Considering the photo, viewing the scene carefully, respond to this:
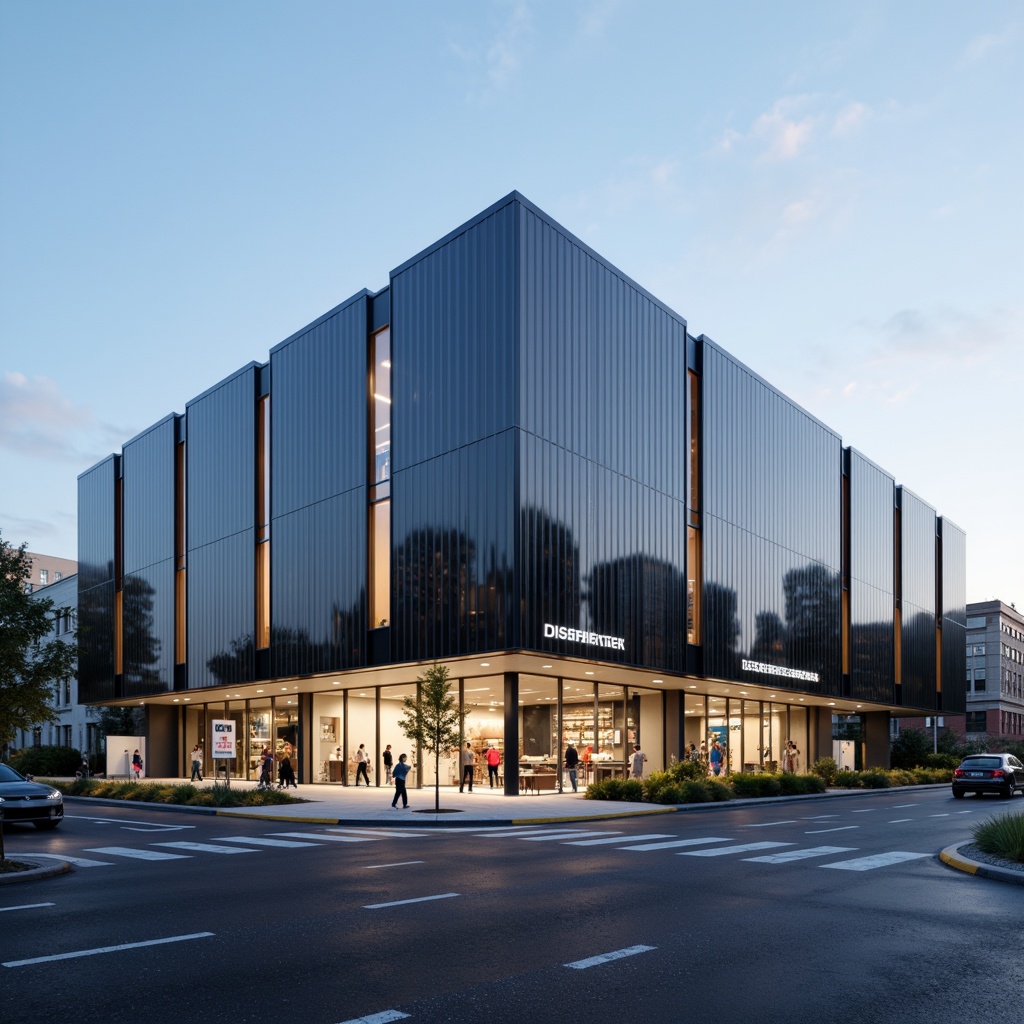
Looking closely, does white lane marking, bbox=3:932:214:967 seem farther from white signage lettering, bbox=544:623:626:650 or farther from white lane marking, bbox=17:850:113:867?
white signage lettering, bbox=544:623:626:650

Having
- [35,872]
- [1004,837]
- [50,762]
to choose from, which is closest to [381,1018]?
[35,872]

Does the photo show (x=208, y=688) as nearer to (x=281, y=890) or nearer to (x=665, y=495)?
(x=665, y=495)

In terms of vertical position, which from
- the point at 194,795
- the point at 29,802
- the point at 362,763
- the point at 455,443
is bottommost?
the point at 362,763

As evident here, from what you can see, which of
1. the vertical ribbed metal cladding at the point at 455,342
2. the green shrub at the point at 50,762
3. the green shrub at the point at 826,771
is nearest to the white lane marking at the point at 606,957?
the vertical ribbed metal cladding at the point at 455,342

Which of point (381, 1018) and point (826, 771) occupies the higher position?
point (381, 1018)

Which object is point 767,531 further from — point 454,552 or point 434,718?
point 434,718

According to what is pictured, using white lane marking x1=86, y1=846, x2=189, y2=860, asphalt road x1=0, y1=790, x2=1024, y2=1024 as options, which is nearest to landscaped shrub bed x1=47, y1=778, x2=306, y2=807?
white lane marking x1=86, y1=846, x2=189, y2=860

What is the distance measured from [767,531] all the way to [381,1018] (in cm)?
4343

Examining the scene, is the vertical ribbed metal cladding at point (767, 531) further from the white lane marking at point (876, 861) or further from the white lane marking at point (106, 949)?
the white lane marking at point (106, 949)

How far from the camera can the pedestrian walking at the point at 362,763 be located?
1594 inches

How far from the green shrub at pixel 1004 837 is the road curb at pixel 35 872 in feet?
43.2

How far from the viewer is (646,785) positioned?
105ft

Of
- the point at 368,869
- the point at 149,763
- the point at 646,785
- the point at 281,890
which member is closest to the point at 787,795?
the point at 646,785

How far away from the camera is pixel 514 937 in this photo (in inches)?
372
